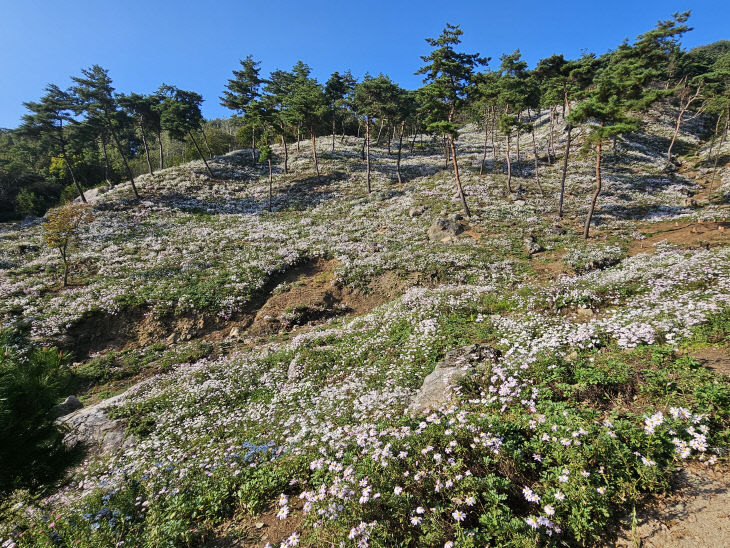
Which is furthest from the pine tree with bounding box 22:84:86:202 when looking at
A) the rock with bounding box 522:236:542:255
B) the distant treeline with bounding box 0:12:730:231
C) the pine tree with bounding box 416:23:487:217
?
the rock with bounding box 522:236:542:255

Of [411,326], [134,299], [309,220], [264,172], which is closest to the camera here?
[411,326]

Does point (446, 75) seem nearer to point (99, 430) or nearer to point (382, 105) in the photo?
point (382, 105)

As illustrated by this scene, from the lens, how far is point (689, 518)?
3.64 meters

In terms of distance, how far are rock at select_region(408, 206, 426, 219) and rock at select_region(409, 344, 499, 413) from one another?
83.9ft

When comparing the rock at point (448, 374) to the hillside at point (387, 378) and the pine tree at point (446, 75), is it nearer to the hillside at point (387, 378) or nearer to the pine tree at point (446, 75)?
the hillside at point (387, 378)

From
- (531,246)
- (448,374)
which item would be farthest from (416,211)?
(448,374)

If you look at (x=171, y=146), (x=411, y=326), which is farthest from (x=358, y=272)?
(x=171, y=146)

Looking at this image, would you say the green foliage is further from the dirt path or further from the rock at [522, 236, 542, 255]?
the rock at [522, 236, 542, 255]

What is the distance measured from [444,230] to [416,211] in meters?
6.83

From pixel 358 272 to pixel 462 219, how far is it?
1457 centimetres

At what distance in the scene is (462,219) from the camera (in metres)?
30.1

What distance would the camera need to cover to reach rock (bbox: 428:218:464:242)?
26.9 meters

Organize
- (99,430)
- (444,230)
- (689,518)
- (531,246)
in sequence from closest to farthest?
(689,518), (99,430), (531,246), (444,230)

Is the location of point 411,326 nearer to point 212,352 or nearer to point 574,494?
point 574,494
